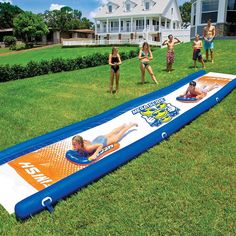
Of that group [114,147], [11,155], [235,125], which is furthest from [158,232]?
[235,125]

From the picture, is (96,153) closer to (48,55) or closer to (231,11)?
(231,11)

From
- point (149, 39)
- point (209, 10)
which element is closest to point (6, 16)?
point (149, 39)

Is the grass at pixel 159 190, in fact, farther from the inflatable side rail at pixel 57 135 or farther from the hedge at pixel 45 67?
the hedge at pixel 45 67

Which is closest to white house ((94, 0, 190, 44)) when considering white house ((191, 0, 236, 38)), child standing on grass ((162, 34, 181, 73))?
white house ((191, 0, 236, 38))

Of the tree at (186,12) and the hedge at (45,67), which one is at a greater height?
the tree at (186,12)

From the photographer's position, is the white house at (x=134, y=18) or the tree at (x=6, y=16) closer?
the white house at (x=134, y=18)

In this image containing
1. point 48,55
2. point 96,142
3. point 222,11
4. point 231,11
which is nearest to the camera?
point 96,142

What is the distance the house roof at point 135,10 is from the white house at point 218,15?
20.3 metres

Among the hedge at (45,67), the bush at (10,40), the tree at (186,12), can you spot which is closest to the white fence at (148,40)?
the hedge at (45,67)

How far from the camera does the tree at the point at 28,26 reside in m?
51.6

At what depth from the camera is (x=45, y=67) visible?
1727cm

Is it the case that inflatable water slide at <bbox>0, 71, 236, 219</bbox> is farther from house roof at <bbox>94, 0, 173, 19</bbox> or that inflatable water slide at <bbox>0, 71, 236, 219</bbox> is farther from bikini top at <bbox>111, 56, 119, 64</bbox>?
house roof at <bbox>94, 0, 173, 19</bbox>

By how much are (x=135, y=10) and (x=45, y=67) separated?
1271 inches

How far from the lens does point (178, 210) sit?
3791mm
